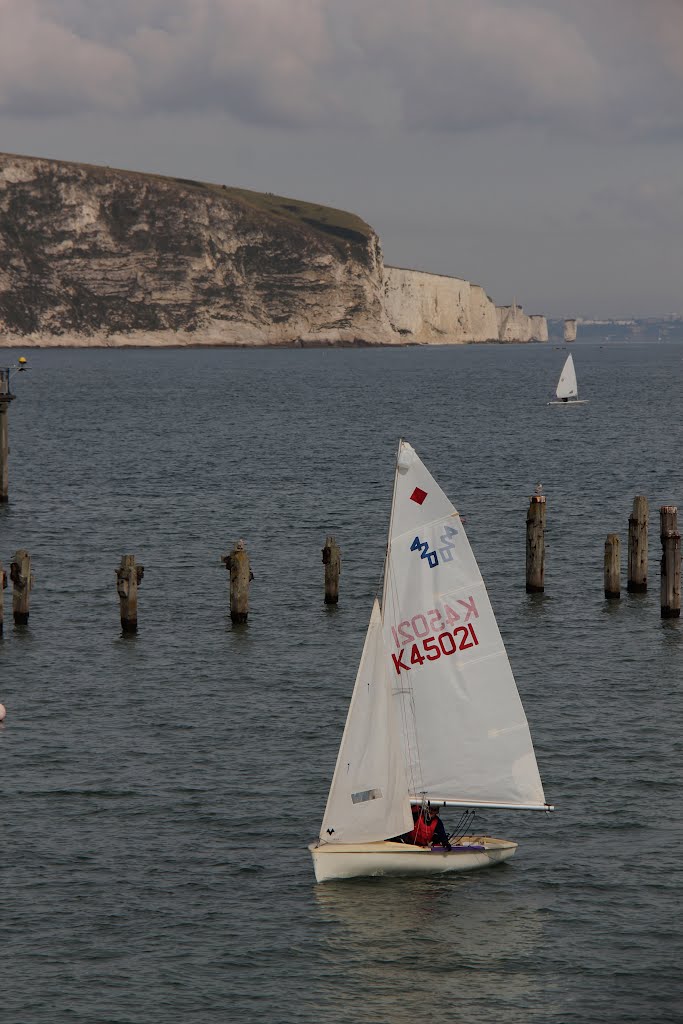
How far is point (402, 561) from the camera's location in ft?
80.4

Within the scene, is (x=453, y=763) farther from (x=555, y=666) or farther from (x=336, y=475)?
(x=336, y=475)

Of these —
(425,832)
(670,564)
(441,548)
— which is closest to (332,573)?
(670,564)

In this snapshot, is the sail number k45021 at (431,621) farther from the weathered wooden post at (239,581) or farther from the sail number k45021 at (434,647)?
the weathered wooden post at (239,581)

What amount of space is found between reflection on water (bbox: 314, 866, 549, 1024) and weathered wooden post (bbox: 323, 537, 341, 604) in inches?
754

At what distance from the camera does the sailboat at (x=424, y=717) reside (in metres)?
24.1

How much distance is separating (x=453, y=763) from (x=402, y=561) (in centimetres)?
375

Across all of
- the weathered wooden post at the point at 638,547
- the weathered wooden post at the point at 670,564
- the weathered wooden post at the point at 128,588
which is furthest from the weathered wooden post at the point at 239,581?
the weathered wooden post at the point at 670,564

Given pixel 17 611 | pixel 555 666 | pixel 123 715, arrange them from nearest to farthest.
→ pixel 123 715 < pixel 555 666 < pixel 17 611

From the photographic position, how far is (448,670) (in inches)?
985

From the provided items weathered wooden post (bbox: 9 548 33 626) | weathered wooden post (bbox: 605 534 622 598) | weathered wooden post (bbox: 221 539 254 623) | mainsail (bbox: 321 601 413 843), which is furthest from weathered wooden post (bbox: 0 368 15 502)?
mainsail (bbox: 321 601 413 843)

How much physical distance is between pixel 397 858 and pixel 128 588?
17584mm

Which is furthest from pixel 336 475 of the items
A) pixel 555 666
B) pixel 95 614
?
pixel 555 666

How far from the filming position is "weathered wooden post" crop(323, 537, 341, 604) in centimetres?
4362

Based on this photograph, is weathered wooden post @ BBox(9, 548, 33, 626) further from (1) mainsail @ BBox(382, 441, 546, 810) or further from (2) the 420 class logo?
(2) the 420 class logo
